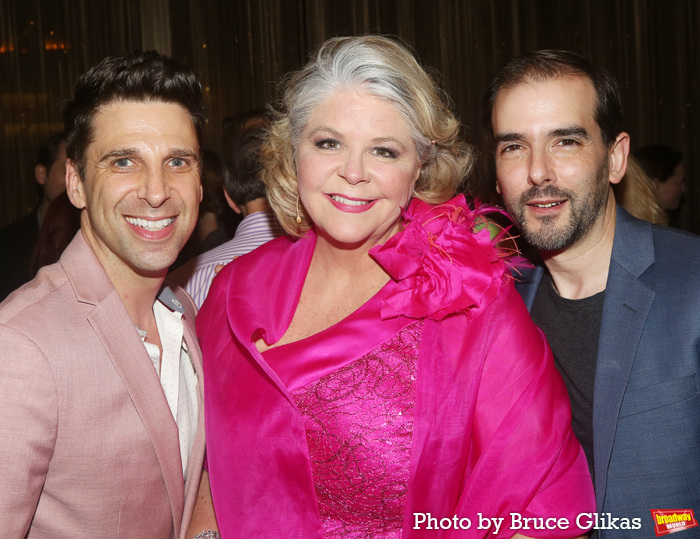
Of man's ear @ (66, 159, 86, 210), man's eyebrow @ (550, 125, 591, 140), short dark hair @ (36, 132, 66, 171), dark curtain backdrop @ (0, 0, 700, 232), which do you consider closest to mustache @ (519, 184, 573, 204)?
man's eyebrow @ (550, 125, 591, 140)

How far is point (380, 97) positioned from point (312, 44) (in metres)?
4.84

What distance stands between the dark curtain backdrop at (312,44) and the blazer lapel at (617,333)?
10.7 feet

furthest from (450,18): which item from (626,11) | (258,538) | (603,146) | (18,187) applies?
(258,538)

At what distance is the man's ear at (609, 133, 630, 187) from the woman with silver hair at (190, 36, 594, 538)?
539mm

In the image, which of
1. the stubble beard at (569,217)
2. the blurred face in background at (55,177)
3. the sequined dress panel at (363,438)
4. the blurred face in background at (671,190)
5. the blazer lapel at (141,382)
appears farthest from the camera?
the blurred face in background at (671,190)

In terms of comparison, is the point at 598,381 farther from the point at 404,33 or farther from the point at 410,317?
the point at 404,33

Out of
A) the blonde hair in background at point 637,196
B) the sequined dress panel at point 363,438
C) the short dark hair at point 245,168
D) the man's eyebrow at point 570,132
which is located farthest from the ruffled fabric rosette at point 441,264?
the short dark hair at point 245,168

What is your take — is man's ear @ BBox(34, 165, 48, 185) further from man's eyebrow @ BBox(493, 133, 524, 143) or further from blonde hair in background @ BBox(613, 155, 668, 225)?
blonde hair in background @ BBox(613, 155, 668, 225)

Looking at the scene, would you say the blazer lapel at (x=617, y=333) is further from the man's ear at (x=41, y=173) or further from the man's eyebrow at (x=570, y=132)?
the man's ear at (x=41, y=173)

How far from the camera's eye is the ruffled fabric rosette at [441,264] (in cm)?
Result: 173

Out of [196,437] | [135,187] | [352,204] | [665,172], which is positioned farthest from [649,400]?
[665,172]

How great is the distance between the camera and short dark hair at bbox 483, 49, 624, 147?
82.9 inches

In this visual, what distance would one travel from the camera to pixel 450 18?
22.2 ft

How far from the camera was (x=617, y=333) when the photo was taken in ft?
6.04
